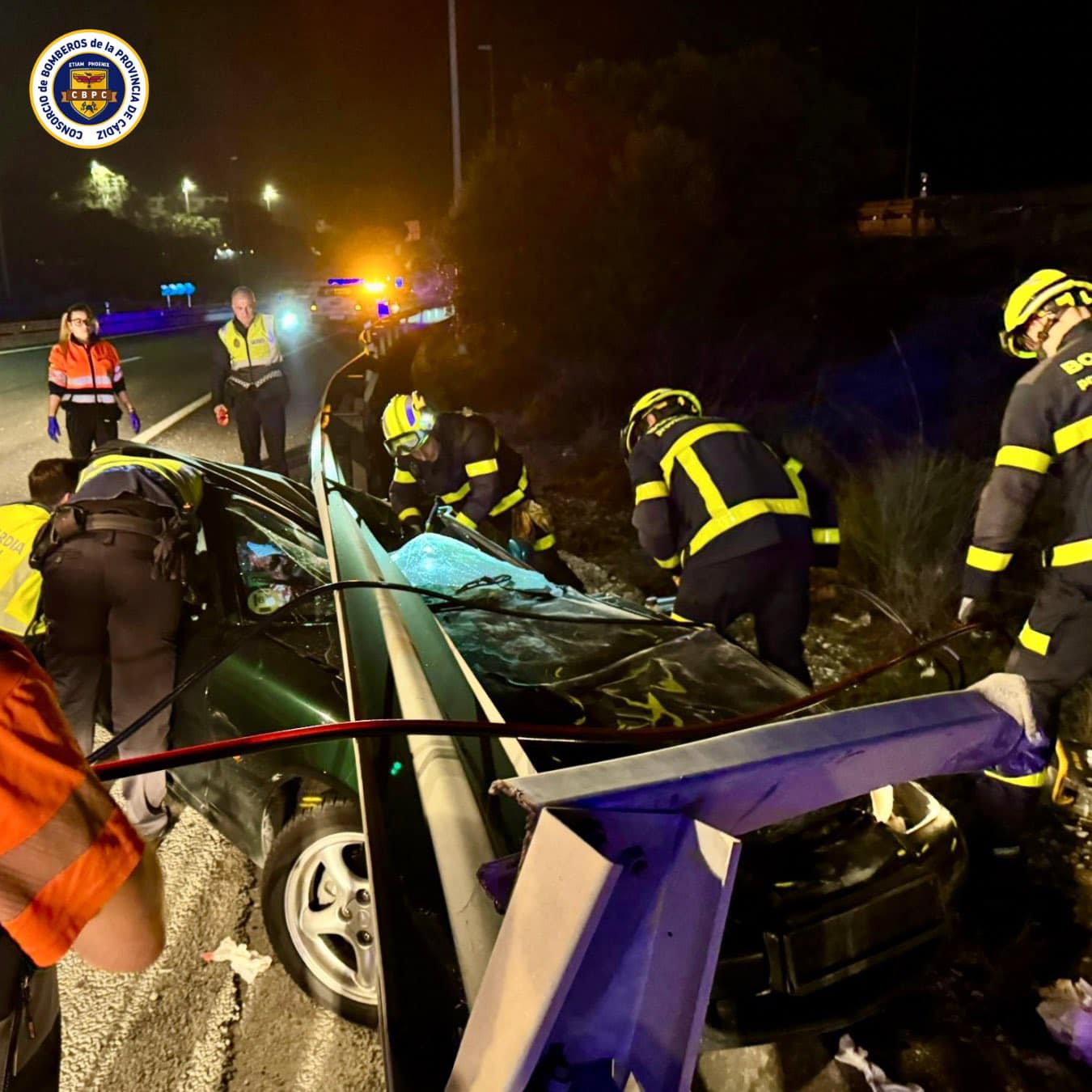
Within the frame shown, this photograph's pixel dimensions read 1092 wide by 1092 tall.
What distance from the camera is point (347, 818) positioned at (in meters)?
2.31

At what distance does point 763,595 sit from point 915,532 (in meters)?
2.59

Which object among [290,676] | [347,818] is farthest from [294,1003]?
[290,676]

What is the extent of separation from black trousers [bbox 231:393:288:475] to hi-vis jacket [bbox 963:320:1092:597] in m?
5.98

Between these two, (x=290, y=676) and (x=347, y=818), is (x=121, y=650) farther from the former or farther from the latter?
(x=347, y=818)

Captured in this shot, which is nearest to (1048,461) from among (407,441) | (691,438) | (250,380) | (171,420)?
(691,438)

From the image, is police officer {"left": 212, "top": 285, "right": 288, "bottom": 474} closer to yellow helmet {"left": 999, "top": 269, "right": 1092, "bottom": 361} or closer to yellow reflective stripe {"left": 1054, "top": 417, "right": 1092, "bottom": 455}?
yellow helmet {"left": 999, "top": 269, "right": 1092, "bottom": 361}

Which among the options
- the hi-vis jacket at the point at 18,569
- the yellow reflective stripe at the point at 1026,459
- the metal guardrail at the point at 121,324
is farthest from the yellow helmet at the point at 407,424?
the metal guardrail at the point at 121,324

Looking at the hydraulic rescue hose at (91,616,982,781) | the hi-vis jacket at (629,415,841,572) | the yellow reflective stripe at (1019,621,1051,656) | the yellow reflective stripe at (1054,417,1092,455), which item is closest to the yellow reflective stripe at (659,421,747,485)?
the hi-vis jacket at (629,415,841,572)

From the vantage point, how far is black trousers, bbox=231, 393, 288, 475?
7625 mm

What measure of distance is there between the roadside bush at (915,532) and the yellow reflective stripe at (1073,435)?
2.31m

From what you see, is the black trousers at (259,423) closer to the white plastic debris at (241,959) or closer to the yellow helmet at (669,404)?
the yellow helmet at (669,404)

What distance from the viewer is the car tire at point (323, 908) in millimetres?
2340

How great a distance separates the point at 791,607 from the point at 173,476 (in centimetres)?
250

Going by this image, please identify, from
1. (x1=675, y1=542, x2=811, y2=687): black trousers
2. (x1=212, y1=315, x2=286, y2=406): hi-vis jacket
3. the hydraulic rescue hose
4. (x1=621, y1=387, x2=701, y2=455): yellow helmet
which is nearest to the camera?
the hydraulic rescue hose
